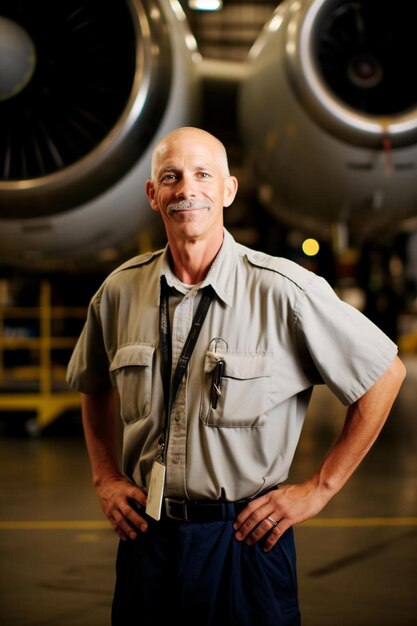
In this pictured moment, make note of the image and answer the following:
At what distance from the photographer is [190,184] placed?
1.56m

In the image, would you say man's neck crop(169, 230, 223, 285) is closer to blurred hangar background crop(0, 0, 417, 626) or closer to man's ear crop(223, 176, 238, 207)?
man's ear crop(223, 176, 238, 207)

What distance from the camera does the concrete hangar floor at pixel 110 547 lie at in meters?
2.58

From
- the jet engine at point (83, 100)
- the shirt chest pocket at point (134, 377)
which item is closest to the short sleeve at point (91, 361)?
the shirt chest pocket at point (134, 377)

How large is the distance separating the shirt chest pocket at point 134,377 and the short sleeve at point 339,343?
12.8 inches

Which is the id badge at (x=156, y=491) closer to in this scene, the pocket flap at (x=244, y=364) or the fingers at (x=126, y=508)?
the fingers at (x=126, y=508)

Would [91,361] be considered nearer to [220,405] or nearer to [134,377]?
[134,377]

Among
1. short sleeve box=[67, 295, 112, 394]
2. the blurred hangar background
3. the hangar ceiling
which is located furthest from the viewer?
the hangar ceiling

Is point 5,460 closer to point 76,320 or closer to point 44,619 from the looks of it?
point 44,619

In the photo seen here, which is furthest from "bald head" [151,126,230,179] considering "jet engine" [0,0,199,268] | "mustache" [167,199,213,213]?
"jet engine" [0,0,199,268]

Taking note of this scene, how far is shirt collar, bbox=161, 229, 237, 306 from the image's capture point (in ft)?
5.13

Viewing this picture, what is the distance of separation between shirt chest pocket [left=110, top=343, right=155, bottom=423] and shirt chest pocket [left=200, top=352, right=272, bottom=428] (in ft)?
0.47

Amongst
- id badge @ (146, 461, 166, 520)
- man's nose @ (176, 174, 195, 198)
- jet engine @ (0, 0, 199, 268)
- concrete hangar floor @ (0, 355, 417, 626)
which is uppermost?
jet engine @ (0, 0, 199, 268)

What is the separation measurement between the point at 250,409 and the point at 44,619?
1427mm

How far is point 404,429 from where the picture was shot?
6.20 metres
